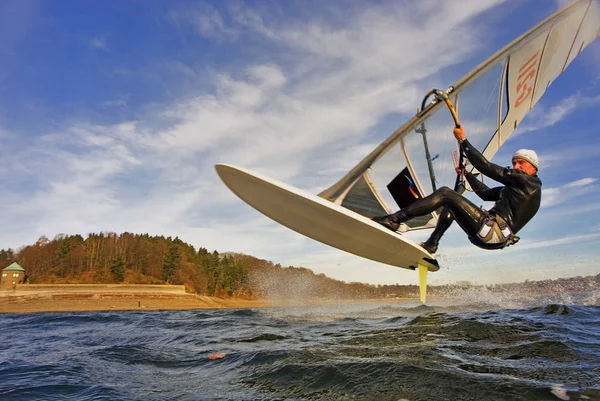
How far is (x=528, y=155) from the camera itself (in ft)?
18.9

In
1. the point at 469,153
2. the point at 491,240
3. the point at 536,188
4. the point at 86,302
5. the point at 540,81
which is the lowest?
the point at 86,302

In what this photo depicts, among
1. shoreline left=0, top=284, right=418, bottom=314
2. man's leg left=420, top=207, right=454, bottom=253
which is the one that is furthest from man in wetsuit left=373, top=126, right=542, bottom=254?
shoreline left=0, top=284, right=418, bottom=314

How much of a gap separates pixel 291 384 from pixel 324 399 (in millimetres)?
571

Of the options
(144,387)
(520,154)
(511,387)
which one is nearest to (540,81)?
(520,154)

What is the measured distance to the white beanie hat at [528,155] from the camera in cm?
575

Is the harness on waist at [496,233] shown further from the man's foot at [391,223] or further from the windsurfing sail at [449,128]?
the windsurfing sail at [449,128]

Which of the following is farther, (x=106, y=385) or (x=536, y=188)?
(x=536, y=188)

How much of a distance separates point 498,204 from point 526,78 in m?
3.32

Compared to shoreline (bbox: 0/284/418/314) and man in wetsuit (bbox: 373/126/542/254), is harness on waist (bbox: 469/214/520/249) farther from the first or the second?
shoreline (bbox: 0/284/418/314)

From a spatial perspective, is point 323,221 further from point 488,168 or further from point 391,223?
point 488,168

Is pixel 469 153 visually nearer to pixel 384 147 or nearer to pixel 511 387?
pixel 384 147

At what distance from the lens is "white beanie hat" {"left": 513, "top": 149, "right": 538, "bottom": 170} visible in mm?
5746

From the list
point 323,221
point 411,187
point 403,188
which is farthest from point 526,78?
point 323,221

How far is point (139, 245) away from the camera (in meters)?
77.8
